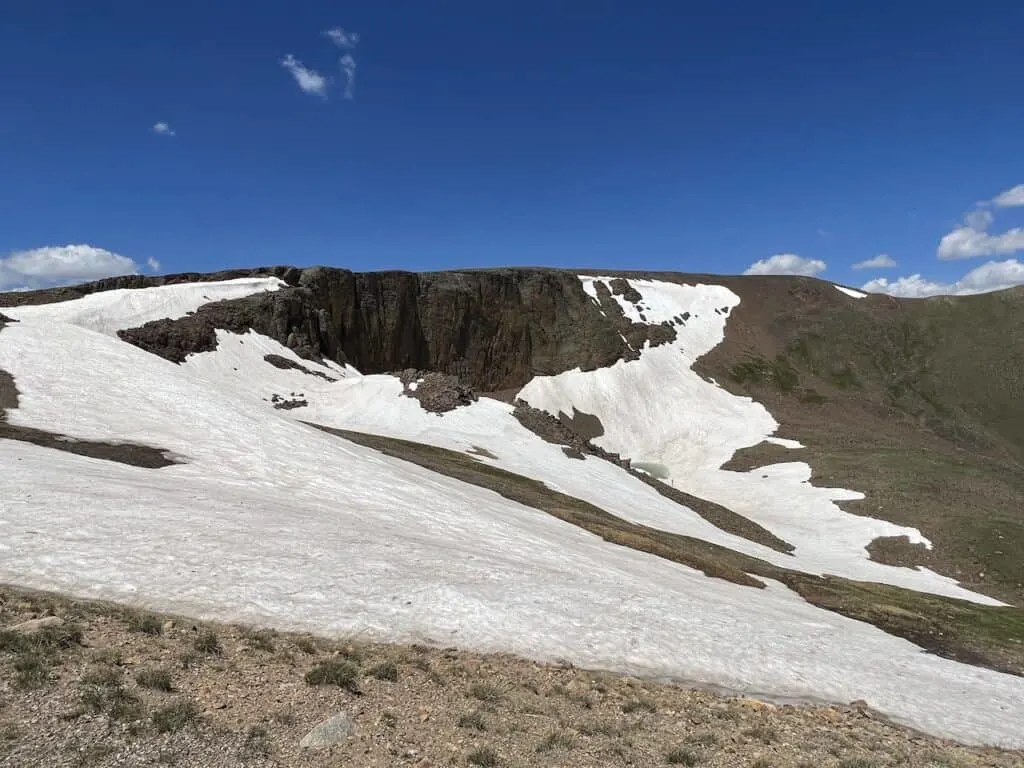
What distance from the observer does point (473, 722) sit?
1174 centimetres

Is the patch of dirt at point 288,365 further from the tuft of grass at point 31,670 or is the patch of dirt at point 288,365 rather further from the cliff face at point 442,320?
the tuft of grass at point 31,670

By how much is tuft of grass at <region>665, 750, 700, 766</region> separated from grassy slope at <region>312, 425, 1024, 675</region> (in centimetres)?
2587

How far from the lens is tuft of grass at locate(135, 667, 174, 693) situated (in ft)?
35.1

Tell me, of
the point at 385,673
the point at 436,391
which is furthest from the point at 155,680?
the point at 436,391

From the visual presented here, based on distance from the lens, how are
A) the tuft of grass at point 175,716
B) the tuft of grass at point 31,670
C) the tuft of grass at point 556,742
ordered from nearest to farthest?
the tuft of grass at point 175,716
the tuft of grass at point 31,670
the tuft of grass at point 556,742

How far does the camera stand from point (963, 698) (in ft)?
66.8

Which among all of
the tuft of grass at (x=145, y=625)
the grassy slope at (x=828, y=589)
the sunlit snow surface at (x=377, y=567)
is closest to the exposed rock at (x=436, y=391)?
the grassy slope at (x=828, y=589)

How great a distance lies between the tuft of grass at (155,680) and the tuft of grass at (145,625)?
2.04 m

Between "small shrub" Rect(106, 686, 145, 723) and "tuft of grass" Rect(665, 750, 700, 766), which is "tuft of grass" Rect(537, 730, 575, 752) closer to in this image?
"tuft of grass" Rect(665, 750, 700, 766)

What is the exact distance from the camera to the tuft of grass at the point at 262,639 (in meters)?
13.4

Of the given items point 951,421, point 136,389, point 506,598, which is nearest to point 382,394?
point 136,389

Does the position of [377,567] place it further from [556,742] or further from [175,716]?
[175,716]

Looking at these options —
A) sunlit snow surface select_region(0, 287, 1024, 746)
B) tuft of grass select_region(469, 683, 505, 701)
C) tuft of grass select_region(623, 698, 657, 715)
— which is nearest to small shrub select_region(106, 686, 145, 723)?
sunlit snow surface select_region(0, 287, 1024, 746)

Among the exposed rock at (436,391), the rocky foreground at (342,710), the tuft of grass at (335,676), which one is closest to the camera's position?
the rocky foreground at (342,710)
